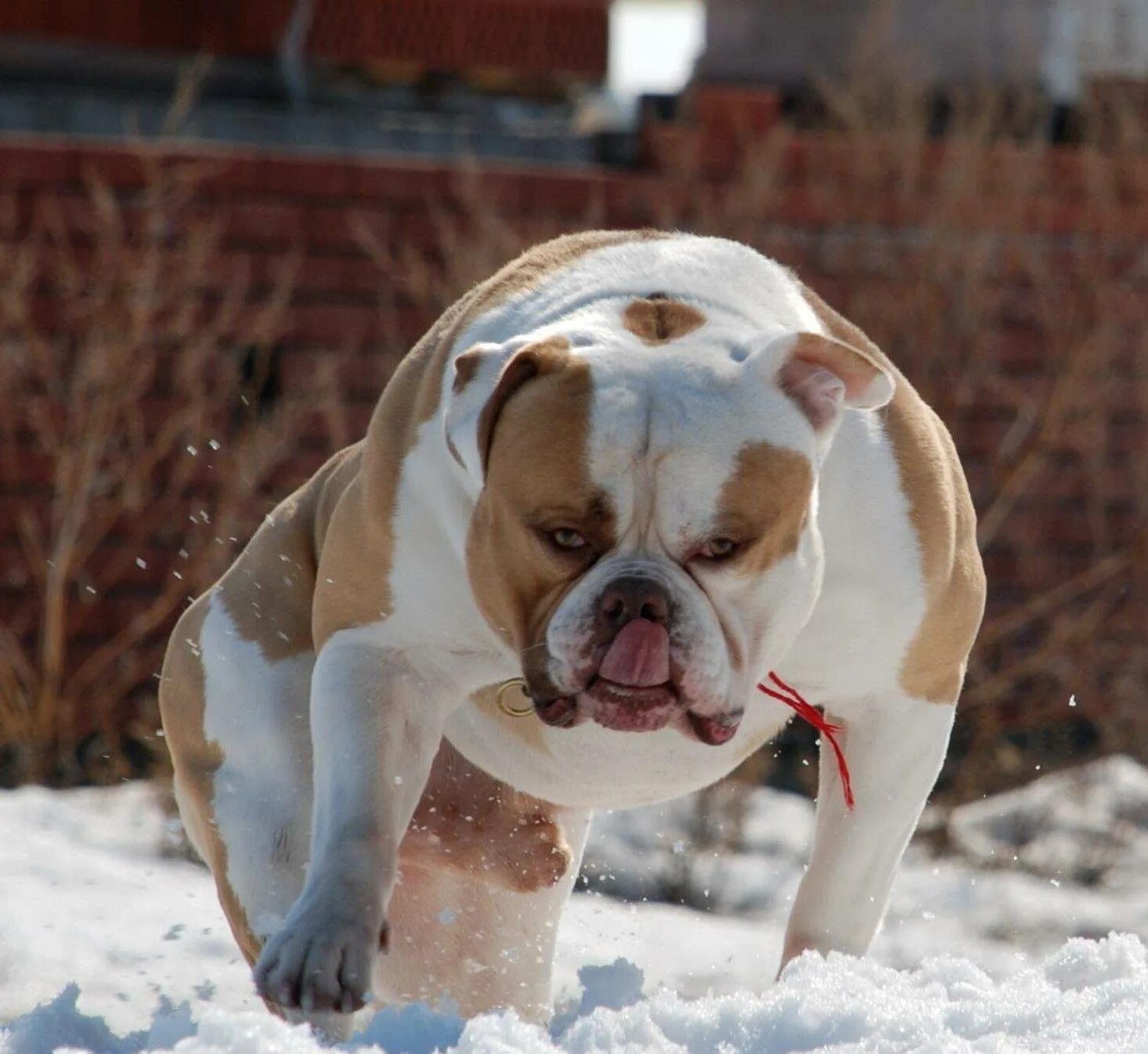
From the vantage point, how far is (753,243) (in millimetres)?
7695

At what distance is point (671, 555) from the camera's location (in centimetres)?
318

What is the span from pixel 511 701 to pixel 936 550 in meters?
0.79

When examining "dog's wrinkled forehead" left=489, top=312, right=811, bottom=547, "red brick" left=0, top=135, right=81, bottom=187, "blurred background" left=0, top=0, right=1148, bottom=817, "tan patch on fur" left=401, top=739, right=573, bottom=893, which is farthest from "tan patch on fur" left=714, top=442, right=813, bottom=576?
"red brick" left=0, top=135, right=81, bottom=187

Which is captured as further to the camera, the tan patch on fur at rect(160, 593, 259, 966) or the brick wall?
the brick wall

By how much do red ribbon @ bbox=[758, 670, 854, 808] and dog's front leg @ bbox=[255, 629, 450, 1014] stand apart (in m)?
0.57

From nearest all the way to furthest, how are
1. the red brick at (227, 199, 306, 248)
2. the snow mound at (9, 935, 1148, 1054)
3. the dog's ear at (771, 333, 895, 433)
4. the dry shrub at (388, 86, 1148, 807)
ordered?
the snow mound at (9, 935, 1148, 1054) → the dog's ear at (771, 333, 895, 433) → the dry shrub at (388, 86, 1148, 807) → the red brick at (227, 199, 306, 248)

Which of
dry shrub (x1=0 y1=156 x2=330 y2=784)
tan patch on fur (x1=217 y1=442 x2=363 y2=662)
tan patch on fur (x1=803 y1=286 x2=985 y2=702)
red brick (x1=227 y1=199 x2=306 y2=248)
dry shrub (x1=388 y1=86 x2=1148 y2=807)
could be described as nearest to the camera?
tan patch on fur (x1=803 y1=286 x2=985 y2=702)

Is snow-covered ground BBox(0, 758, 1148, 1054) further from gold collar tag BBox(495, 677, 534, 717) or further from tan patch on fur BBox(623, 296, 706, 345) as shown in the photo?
tan patch on fur BBox(623, 296, 706, 345)

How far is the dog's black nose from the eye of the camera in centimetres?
308

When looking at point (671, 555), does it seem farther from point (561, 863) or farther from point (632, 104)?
point (632, 104)

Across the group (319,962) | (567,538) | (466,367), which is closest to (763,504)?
(567,538)

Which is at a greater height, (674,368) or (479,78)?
(674,368)

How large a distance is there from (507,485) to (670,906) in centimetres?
357

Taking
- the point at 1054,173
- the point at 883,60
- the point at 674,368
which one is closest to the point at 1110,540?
the point at 1054,173
